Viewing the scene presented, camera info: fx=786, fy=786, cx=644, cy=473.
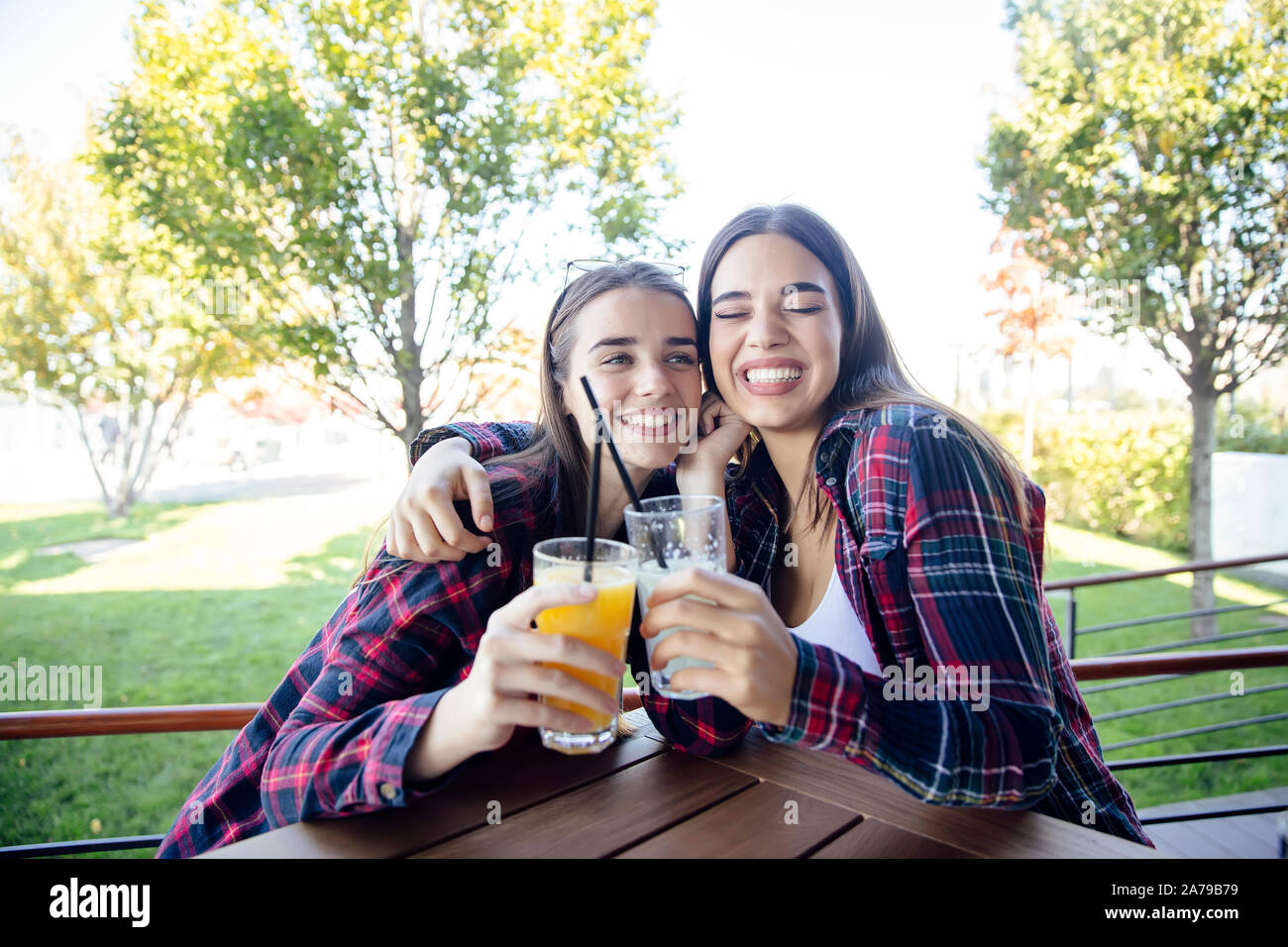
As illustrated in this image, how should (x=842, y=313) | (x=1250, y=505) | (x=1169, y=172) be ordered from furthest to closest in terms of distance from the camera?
(x=1250, y=505)
(x=1169, y=172)
(x=842, y=313)

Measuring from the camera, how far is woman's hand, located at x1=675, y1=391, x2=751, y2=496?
2.08 meters

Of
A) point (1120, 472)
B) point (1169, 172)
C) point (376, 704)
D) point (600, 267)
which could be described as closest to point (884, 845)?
point (376, 704)

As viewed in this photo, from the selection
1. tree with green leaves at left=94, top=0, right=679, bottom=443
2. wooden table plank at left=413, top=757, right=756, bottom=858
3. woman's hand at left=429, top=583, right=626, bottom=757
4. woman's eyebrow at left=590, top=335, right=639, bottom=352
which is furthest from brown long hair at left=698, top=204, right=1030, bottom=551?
tree with green leaves at left=94, top=0, right=679, bottom=443

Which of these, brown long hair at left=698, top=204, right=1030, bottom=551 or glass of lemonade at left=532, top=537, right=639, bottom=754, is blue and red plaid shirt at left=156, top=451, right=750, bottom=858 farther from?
brown long hair at left=698, top=204, right=1030, bottom=551

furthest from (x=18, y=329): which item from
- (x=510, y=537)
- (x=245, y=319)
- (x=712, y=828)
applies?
(x=712, y=828)

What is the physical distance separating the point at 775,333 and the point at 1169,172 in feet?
18.0

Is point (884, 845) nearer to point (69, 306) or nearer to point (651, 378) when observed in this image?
point (651, 378)

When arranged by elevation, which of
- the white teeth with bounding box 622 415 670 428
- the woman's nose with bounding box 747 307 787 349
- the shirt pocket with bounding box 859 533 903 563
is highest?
the woman's nose with bounding box 747 307 787 349

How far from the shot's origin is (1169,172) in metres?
5.77

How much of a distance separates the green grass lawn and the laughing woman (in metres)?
3.91

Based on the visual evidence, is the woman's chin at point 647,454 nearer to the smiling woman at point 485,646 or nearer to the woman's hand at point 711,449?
the smiling woman at point 485,646

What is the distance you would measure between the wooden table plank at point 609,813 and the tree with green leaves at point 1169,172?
604cm

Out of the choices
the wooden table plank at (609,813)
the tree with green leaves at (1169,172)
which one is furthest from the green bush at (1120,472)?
the wooden table plank at (609,813)

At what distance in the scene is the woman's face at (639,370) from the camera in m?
1.89
